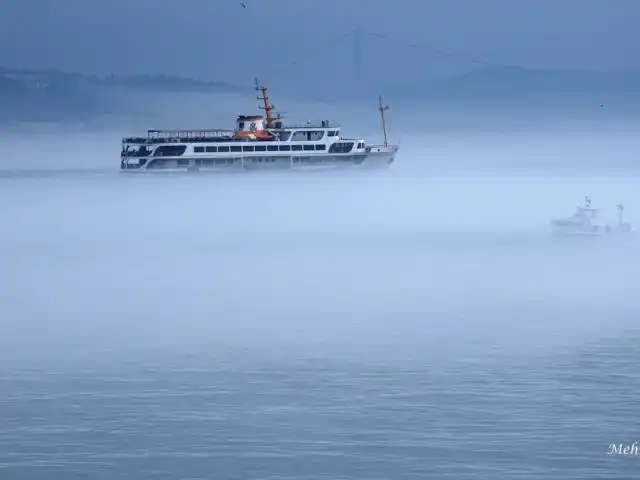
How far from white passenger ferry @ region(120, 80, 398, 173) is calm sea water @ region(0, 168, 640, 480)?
32.7ft

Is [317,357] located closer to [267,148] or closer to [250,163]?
[267,148]

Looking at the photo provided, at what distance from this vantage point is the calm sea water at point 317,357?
479cm

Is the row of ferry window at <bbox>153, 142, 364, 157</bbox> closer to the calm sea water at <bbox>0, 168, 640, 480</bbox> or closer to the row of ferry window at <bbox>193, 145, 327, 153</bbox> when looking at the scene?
the row of ferry window at <bbox>193, 145, 327, 153</bbox>

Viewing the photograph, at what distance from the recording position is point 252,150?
903 inches

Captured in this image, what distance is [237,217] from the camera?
14742mm

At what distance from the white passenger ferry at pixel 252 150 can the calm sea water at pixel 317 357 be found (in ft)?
32.7

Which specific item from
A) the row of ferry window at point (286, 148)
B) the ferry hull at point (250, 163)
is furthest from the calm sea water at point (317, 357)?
the row of ferry window at point (286, 148)

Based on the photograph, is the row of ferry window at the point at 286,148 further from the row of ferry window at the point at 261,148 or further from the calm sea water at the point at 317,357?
the calm sea water at the point at 317,357

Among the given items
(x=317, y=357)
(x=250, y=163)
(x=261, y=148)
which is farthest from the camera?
(x=250, y=163)

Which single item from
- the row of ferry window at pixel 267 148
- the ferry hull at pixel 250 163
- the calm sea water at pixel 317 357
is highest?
the row of ferry window at pixel 267 148

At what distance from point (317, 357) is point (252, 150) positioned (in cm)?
1680

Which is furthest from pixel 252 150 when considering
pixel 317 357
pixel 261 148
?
pixel 317 357

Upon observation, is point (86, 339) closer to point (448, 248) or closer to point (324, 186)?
point (448, 248)

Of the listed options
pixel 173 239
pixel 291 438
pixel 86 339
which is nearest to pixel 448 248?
pixel 173 239
